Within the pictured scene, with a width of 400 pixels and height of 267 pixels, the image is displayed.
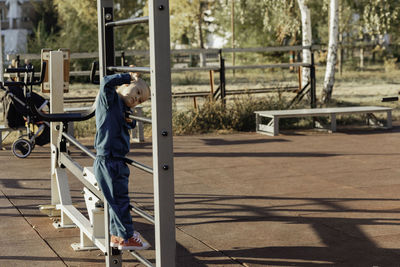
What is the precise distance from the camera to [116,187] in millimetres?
4910

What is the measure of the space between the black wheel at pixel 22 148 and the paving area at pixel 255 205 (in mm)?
108

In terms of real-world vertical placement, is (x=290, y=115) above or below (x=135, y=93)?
below

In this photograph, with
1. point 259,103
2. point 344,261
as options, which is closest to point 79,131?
point 259,103

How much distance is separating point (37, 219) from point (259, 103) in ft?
25.7

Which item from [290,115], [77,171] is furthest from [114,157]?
[290,115]

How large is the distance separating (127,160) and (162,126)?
74cm

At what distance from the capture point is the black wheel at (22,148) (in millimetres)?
10969

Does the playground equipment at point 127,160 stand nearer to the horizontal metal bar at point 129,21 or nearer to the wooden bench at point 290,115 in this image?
the horizontal metal bar at point 129,21

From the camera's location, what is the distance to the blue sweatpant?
4.90 meters

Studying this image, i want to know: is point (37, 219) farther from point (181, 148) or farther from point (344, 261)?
point (181, 148)

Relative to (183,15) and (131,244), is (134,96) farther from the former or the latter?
(183,15)

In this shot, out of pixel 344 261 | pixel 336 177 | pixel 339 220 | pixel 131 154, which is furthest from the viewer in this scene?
pixel 131 154

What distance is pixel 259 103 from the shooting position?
14.4 meters

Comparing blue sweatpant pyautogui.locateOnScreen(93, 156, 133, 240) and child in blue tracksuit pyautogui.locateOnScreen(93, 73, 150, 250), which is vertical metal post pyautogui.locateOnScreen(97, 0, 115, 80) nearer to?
child in blue tracksuit pyautogui.locateOnScreen(93, 73, 150, 250)
